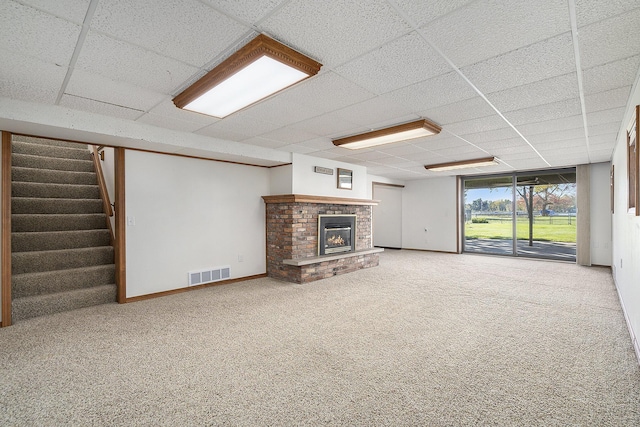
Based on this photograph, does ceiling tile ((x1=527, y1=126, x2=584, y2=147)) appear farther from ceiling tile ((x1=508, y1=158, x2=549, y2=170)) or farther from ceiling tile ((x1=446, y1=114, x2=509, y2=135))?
ceiling tile ((x1=508, y1=158, x2=549, y2=170))

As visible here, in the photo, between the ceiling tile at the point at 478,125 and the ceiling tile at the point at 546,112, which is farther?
the ceiling tile at the point at 478,125

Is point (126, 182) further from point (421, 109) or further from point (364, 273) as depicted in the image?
point (364, 273)

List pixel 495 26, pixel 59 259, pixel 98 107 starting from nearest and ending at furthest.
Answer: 1. pixel 495 26
2. pixel 98 107
3. pixel 59 259

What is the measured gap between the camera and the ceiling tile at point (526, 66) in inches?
78.7

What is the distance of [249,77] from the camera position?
234 centimetres

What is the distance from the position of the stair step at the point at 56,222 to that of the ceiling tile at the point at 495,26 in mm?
5438

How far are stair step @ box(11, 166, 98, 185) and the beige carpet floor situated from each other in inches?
108

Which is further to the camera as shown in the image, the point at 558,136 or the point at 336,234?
the point at 336,234

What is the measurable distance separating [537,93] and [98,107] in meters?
4.31

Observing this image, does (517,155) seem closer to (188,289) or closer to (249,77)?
(249,77)

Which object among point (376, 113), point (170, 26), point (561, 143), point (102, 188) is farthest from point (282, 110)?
point (561, 143)

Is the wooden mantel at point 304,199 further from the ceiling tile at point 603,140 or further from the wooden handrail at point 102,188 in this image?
the ceiling tile at point 603,140

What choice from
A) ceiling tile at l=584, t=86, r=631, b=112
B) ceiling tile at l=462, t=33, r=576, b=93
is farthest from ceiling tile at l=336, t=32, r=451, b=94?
ceiling tile at l=584, t=86, r=631, b=112

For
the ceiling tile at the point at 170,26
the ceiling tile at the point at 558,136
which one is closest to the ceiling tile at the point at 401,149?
the ceiling tile at the point at 558,136
